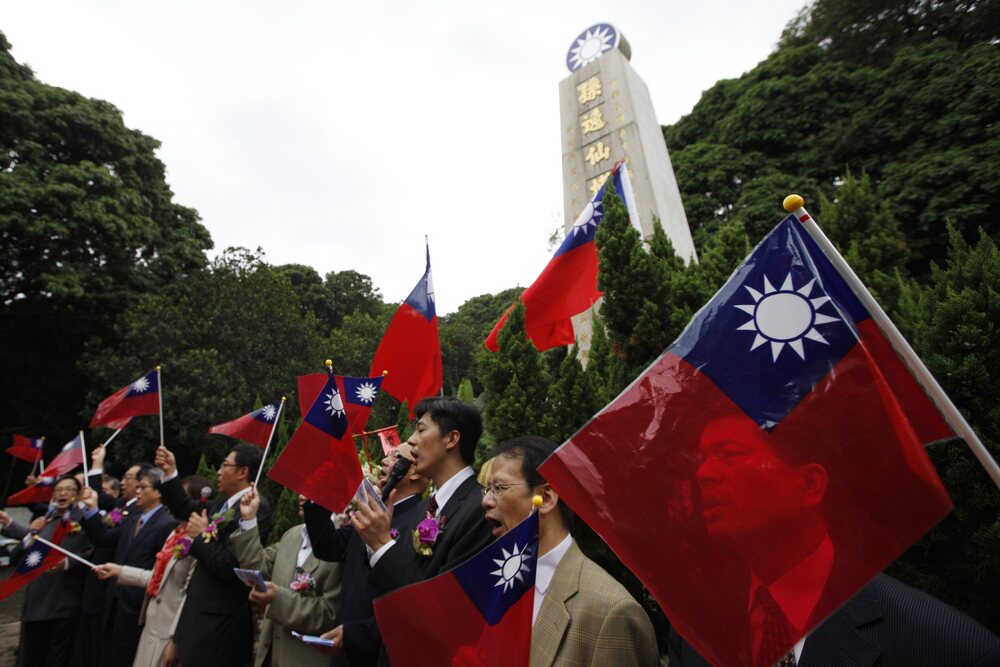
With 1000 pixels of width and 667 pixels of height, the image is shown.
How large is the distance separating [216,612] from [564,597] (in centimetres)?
222

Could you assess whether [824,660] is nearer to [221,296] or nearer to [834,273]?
[834,273]

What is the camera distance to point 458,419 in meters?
2.52

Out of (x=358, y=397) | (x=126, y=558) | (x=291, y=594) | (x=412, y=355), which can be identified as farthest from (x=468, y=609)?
(x=126, y=558)

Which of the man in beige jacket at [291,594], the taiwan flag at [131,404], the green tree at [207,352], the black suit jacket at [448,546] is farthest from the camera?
the green tree at [207,352]

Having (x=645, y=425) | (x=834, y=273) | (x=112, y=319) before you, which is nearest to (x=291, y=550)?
(x=645, y=425)

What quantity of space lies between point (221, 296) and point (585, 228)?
13.1 metres

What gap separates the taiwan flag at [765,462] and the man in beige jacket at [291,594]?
5.73 feet

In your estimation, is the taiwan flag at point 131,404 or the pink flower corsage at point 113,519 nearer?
the pink flower corsage at point 113,519

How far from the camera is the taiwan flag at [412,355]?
4203mm

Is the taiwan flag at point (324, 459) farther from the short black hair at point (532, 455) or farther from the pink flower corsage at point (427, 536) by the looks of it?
the short black hair at point (532, 455)

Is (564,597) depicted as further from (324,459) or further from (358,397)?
(358,397)

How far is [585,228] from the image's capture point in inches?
172

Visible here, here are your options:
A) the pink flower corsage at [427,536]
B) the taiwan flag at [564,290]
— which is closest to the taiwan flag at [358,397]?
the taiwan flag at [564,290]

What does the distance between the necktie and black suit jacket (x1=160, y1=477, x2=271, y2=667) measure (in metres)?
2.64
